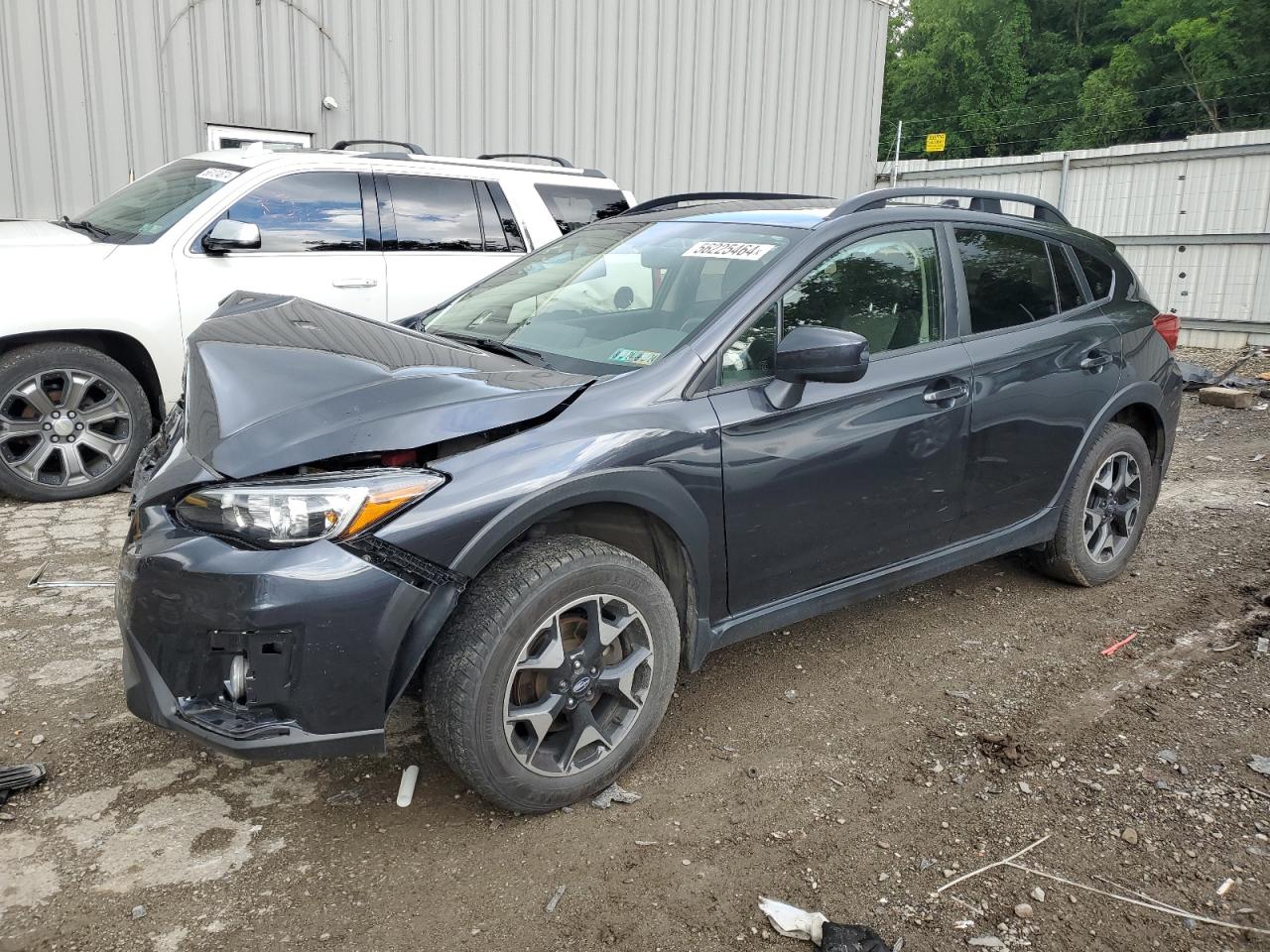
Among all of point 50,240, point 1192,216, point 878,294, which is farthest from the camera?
point 1192,216

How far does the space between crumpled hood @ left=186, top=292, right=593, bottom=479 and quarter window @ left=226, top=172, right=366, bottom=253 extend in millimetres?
3192

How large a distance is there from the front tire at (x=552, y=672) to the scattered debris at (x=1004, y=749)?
1.10 m

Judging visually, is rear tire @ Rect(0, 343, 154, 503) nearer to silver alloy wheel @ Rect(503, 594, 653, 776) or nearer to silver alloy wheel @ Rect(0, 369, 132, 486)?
silver alloy wheel @ Rect(0, 369, 132, 486)

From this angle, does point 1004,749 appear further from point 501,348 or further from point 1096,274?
point 1096,274

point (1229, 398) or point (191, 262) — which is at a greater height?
point (191, 262)

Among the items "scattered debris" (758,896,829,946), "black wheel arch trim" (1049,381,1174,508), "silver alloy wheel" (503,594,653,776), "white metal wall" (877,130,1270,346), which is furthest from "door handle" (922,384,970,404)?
"white metal wall" (877,130,1270,346)

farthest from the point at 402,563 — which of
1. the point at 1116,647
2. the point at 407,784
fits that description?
the point at 1116,647

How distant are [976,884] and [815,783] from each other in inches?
22.9

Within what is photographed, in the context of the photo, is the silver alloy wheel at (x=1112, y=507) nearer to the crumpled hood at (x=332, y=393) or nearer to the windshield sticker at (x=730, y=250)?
the windshield sticker at (x=730, y=250)

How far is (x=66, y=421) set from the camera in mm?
5449

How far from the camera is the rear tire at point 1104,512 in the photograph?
4.30 m

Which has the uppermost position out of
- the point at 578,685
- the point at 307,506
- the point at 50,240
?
the point at 50,240

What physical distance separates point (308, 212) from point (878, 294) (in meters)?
4.01

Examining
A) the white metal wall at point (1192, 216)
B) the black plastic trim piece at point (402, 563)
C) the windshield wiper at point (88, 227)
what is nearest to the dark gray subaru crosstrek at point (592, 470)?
the black plastic trim piece at point (402, 563)
